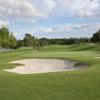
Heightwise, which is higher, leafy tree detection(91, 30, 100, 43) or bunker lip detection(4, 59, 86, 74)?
leafy tree detection(91, 30, 100, 43)

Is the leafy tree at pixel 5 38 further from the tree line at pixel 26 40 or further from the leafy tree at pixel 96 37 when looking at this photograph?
the leafy tree at pixel 96 37

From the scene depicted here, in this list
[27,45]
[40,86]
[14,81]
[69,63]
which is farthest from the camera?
[27,45]

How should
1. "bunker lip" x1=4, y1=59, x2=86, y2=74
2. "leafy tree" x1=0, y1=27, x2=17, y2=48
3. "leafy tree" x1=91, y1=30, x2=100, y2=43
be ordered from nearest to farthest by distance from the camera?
1. "bunker lip" x1=4, y1=59, x2=86, y2=74
2. "leafy tree" x1=0, y1=27, x2=17, y2=48
3. "leafy tree" x1=91, y1=30, x2=100, y2=43

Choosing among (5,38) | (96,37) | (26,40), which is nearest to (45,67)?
(5,38)

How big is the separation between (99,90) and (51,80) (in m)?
3.22

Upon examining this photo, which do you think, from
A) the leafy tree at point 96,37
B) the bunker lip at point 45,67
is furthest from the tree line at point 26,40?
the bunker lip at point 45,67

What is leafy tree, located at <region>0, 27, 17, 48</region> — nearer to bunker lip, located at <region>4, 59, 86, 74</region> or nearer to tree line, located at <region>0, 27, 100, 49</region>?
tree line, located at <region>0, 27, 100, 49</region>

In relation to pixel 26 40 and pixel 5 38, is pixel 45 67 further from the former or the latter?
pixel 26 40

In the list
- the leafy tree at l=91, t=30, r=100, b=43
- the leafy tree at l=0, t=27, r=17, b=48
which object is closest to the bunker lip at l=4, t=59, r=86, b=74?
the leafy tree at l=0, t=27, r=17, b=48

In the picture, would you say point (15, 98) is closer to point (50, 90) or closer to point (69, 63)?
point (50, 90)

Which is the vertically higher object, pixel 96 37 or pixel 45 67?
pixel 96 37

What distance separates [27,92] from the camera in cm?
1199

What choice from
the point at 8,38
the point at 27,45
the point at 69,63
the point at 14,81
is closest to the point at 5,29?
the point at 8,38

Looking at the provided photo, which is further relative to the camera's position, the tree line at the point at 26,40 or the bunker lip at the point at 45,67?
the tree line at the point at 26,40
